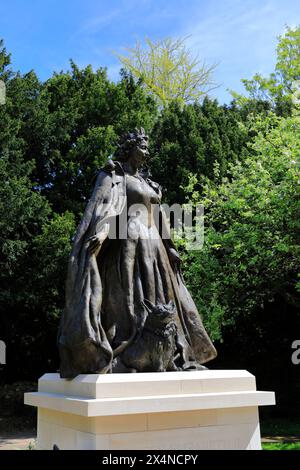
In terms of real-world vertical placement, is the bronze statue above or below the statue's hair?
below

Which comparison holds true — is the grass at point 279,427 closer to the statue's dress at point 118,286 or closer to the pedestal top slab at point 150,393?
the statue's dress at point 118,286

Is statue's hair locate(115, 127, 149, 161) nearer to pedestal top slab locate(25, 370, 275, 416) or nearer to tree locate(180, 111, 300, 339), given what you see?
pedestal top slab locate(25, 370, 275, 416)

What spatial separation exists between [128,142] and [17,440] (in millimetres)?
9719

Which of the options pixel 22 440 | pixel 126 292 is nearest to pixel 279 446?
pixel 22 440

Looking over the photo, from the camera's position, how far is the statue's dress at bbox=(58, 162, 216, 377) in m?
4.53

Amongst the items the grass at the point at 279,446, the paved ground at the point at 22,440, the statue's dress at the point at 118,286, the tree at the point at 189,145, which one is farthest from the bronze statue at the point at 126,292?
the tree at the point at 189,145

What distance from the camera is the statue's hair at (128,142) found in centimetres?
584

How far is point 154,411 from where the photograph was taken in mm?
4051

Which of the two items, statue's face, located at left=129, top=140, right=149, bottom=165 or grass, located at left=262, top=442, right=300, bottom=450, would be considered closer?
statue's face, located at left=129, top=140, right=149, bottom=165

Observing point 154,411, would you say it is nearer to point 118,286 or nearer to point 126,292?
point 126,292

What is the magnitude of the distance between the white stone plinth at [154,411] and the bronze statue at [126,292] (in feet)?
0.94

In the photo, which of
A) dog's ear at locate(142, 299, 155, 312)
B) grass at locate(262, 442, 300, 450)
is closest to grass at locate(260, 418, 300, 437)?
grass at locate(262, 442, 300, 450)
